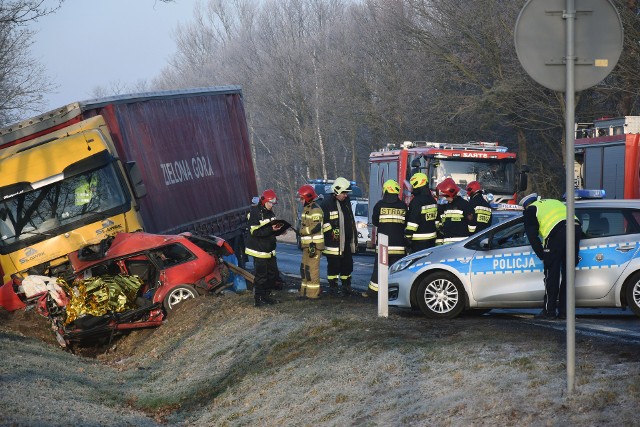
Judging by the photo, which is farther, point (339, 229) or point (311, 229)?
point (339, 229)

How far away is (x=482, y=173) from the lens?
25.1m

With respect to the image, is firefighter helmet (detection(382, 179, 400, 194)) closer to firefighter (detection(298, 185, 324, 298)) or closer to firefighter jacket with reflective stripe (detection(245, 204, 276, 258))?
firefighter (detection(298, 185, 324, 298))

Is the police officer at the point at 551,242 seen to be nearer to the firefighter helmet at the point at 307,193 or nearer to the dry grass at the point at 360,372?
the dry grass at the point at 360,372

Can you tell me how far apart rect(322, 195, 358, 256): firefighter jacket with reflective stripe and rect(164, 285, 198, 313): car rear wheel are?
2.03 metres

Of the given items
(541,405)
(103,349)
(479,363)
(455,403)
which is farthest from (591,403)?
(103,349)

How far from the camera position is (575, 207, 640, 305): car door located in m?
12.2

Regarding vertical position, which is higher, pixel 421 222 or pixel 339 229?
pixel 421 222

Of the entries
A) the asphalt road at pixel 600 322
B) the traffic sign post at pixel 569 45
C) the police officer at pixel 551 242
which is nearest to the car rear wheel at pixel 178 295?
the asphalt road at pixel 600 322

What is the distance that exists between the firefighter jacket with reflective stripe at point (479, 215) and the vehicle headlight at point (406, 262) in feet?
7.73

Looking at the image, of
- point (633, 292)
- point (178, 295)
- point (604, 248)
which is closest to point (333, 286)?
point (178, 295)

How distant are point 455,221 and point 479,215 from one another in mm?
1035

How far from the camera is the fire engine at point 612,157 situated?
22.1 meters

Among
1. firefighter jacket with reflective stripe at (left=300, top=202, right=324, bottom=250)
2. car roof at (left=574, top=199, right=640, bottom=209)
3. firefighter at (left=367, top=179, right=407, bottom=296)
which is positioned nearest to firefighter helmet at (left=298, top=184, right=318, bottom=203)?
firefighter jacket with reflective stripe at (left=300, top=202, right=324, bottom=250)

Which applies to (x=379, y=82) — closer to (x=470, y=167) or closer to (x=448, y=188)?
(x=470, y=167)
